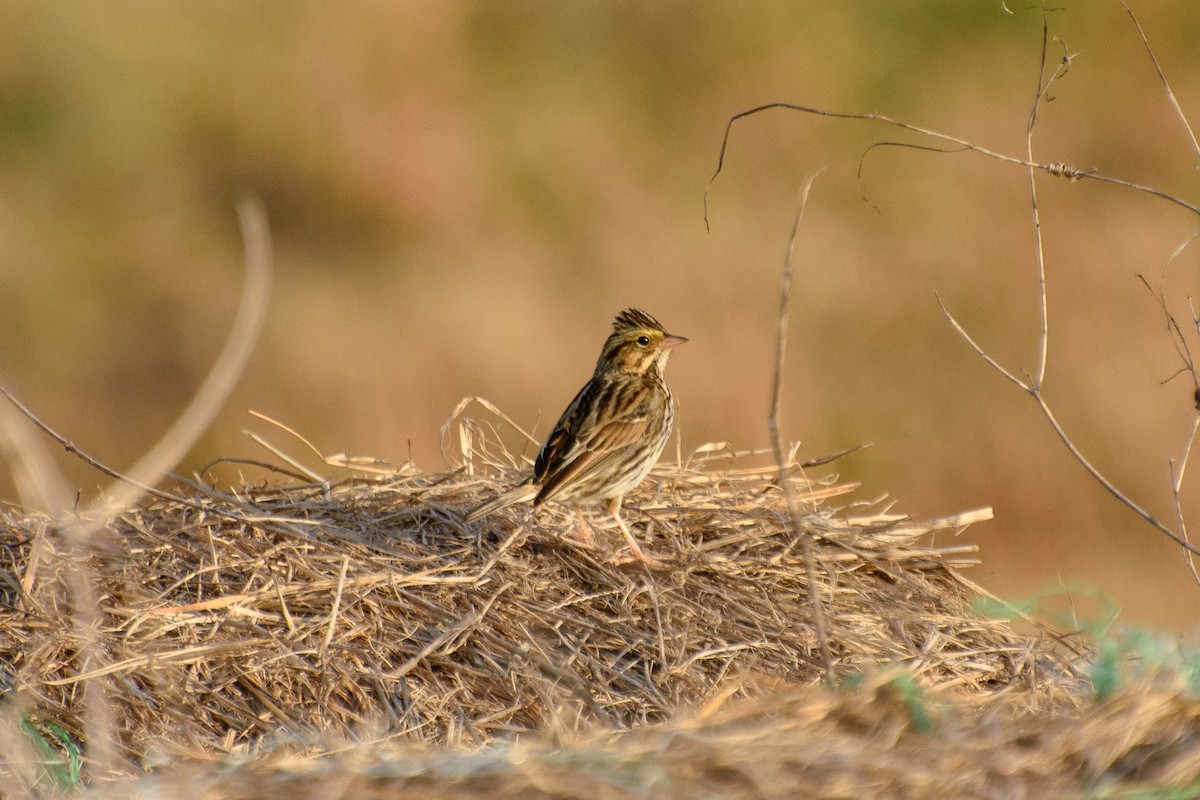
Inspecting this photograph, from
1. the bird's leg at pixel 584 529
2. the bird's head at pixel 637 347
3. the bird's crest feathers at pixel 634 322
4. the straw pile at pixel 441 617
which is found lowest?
the straw pile at pixel 441 617

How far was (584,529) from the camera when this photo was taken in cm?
621

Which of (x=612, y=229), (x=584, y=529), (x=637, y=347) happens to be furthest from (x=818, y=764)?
(x=612, y=229)

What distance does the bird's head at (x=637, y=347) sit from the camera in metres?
7.59

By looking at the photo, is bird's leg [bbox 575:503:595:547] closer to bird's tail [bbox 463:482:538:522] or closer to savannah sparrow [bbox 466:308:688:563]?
savannah sparrow [bbox 466:308:688:563]

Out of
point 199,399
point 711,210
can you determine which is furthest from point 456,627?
point 711,210

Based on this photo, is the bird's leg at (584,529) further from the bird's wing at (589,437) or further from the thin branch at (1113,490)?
the thin branch at (1113,490)

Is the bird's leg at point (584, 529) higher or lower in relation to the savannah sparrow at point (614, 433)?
lower

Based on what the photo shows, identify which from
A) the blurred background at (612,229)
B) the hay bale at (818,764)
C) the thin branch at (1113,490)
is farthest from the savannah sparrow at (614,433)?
the blurred background at (612,229)

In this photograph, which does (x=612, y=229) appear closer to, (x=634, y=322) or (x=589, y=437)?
(x=634, y=322)

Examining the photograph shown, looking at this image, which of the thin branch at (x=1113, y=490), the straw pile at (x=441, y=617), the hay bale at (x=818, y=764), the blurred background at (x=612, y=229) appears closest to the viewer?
the hay bale at (x=818, y=764)

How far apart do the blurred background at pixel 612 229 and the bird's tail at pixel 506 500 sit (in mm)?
6304

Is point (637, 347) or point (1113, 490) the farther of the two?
point (637, 347)

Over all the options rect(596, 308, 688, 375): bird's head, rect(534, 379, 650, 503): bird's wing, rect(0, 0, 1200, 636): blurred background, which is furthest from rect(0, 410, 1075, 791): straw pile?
rect(0, 0, 1200, 636): blurred background

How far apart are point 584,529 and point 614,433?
81 centimetres
